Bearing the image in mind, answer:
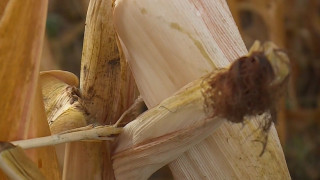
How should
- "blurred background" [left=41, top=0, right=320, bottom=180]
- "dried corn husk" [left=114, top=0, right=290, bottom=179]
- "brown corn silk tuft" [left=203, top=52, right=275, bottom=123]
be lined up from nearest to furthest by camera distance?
"brown corn silk tuft" [left=203, top=52, right=275, bottom=123], "dried corn husk" [left=114, top=0, right=290, bottom=179], "blurred background" [left=41, top=0, right=320, bottom=180]

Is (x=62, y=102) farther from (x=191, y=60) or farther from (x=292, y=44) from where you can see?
(x=292, y=44)

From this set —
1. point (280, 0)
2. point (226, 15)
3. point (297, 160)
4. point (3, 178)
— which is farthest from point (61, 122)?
point (297, 160)

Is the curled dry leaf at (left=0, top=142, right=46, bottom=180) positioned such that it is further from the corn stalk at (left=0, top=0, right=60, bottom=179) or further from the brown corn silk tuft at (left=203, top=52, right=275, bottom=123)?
the brown corn silk tuft at (left=203, top=52, right=275, bottom=123)

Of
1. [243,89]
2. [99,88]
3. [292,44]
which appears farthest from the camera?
[292,44]

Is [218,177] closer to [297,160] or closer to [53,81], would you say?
[53,81]

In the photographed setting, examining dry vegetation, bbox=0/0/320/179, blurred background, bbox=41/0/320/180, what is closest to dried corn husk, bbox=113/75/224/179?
dry vegetation, bbox=0/0/320/179

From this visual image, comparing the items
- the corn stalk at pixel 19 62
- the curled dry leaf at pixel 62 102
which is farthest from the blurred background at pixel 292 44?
the corn stalk at pixel 19 62

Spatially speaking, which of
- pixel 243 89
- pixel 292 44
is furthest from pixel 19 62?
pixel 292 44
